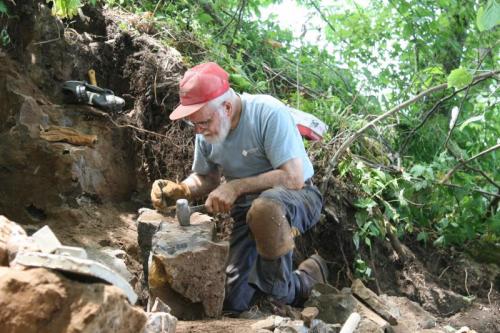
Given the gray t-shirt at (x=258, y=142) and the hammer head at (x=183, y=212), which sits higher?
the gray t-shirt at (x=258, y=142)

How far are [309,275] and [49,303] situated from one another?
2.50 meters

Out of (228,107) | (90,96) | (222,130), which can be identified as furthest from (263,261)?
(90,96)

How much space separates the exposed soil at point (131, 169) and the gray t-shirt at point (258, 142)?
2.42 feet

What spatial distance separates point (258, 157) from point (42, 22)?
1.99 metres

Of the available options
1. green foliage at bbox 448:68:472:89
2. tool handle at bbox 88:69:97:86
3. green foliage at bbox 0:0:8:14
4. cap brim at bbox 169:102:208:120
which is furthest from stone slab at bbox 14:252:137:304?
green foliage at bbox 448:68:472:89

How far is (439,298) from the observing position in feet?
15.4

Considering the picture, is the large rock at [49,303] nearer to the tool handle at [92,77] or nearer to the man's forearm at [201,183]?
the man's forearm at [201,183]

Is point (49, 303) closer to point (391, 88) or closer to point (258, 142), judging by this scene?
point (258, 142)

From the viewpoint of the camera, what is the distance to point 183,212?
3336mm

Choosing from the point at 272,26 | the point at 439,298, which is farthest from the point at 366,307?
the point at 272,26

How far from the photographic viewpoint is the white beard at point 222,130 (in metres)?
3.37

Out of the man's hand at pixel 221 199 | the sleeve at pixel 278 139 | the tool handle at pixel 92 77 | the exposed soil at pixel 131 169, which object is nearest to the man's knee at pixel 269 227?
the man's hand at pixel 221 199

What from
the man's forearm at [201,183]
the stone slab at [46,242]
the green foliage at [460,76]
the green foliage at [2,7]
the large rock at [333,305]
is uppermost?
the green foliage at [2,7]

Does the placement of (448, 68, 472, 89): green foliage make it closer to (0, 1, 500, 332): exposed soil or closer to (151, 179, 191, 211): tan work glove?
(0, 1, 500, 332): exposed soil
